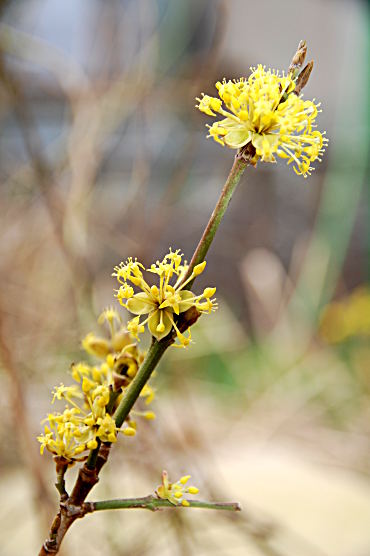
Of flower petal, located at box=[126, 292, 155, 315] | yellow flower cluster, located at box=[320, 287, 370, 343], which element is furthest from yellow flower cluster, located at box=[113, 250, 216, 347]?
yellow flower cluster, located at box=[320, 287, 370, 343]

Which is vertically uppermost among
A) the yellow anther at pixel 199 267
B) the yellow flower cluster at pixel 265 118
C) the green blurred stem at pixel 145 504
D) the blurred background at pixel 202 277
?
the blurred background at pixel 202 277

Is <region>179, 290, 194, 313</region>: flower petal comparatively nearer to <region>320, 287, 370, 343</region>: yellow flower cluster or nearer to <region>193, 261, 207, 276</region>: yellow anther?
<region>193, 261, 207, 276</region>: yellow anther

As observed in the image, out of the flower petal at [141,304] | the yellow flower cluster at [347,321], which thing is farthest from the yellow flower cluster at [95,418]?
the yellow flower cluster at [347,321]

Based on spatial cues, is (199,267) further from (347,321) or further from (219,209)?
(347,321)

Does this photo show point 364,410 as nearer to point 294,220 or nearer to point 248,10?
point 294,220

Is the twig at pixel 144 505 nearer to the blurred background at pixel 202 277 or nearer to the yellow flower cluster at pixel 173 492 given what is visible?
the yellow flower cluster at pixel 173 492
